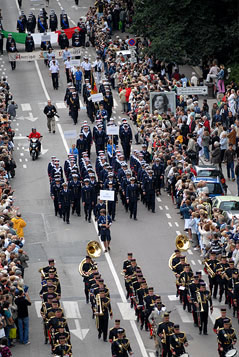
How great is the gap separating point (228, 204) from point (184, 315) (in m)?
7.24

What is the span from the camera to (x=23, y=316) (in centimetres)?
3744

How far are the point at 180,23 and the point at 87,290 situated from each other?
27.1m

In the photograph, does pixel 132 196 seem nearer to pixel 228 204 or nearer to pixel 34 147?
pixel 228 204

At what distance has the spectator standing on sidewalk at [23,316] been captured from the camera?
37312 millimetres

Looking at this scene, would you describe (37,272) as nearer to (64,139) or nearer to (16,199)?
(16,199)

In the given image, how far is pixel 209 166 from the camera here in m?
51.0

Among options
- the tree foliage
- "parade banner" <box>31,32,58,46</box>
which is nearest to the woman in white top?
the tree foliage

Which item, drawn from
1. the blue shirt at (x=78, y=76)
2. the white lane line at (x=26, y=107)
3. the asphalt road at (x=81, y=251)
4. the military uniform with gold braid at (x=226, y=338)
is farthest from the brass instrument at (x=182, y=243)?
the blue shirt at (x=78, y=76)

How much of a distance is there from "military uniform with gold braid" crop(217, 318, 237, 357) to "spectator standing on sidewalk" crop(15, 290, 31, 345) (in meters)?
5.72

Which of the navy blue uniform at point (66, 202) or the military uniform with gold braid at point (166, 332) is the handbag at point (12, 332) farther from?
the navy blue uniform at point (66, 202)

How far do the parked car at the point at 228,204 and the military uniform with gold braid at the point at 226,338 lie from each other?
32.1 feet

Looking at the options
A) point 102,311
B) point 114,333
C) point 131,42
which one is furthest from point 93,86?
point 114,333

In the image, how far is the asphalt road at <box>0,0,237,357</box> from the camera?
125 ft

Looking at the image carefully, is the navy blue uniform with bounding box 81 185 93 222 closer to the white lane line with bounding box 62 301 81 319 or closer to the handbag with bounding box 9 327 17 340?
the white lane line with bounding box 62 301 81 319
